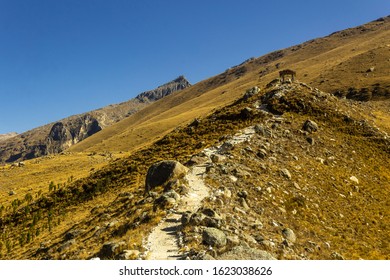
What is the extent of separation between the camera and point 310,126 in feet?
110

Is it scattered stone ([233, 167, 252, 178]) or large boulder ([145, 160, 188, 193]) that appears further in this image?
large boulder ([145, 160, 188, 193])

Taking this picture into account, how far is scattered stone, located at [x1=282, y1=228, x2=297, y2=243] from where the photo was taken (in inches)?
631

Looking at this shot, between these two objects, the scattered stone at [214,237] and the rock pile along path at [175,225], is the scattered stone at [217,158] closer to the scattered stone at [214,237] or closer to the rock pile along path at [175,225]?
the rock pile along path at [175,225]

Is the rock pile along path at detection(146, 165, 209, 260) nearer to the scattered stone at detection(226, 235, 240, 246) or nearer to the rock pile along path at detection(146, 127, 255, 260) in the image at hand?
the rock pile along path at detection(146, 127, 255, 260)

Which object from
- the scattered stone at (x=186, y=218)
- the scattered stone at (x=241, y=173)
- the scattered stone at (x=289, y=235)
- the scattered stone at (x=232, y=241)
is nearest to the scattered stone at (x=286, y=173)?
the scattered stone at (x=241, y=173)

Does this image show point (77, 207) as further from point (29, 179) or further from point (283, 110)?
point (29, 179)

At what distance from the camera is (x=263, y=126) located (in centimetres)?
3195

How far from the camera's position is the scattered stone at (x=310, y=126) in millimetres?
33125

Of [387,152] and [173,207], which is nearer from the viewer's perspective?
[173,207]

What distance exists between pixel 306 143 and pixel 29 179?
6270 centimetres

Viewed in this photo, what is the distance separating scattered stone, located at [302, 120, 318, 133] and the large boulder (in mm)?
16457

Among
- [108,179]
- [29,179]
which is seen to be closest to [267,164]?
[108,179]

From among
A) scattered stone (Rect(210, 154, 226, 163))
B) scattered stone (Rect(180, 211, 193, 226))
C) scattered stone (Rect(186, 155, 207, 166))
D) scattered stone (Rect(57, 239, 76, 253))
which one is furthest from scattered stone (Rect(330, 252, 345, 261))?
scattered stone (Rect(57, 239, 76, 253))

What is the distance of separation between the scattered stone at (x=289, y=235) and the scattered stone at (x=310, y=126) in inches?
739
